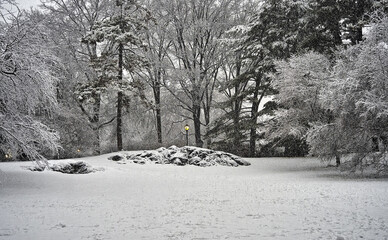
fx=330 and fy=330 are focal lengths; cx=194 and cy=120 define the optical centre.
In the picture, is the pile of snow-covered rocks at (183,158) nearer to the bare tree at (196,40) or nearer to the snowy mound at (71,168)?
the snowy mound at (71,168)

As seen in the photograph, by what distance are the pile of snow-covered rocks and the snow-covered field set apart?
5647 mm

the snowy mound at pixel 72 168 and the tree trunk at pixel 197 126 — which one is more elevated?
the tree trunk at pixel 197 126

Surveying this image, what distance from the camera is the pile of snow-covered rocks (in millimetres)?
17828

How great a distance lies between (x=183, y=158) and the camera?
18062 mm

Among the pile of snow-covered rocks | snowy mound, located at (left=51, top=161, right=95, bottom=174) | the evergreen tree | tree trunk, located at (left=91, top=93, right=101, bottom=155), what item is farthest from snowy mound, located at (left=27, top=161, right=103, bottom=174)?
tree trunk, located at (left=91, top=93, right=101, bottom=155)

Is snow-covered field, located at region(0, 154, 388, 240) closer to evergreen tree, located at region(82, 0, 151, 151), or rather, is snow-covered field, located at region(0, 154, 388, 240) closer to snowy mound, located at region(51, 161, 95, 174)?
snowy mound, located at region(51, 161, 95, 174)

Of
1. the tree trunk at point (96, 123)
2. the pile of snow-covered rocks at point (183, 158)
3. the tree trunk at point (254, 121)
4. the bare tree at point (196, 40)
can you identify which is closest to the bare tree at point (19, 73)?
the pile of snow-covered rocks at point (183, 158)

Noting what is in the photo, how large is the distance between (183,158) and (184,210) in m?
10.8

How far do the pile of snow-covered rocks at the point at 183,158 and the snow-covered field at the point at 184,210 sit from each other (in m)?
5.65

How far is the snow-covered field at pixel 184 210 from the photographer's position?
5.54m

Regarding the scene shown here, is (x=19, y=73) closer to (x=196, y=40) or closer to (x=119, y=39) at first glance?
(x=119, y=39)

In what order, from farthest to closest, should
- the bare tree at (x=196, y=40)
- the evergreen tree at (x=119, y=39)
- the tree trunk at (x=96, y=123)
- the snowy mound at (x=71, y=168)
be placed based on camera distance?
the bare tree at (x=196, y=40)
the tree trunk at (x=96, y=123)
the evergreen tree at (x=119, y=39)
the snowy mound at (x=71, y=168)

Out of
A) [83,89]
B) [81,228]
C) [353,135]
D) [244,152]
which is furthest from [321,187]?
[83,89]

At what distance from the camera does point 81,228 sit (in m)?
5.88
